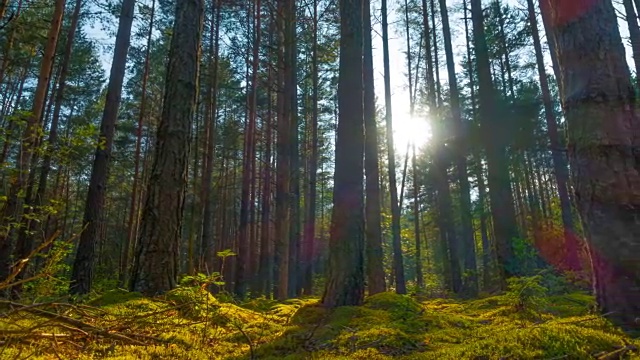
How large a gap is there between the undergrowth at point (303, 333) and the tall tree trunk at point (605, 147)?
0.36 m

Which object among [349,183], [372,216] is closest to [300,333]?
[349,183]

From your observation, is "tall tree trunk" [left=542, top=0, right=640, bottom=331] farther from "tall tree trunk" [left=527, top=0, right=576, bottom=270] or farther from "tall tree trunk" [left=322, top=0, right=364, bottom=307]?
"tall tree trunk" [left=527, top=0, right=576, bottom=270]

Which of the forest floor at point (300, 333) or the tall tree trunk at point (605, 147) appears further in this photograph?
the tall tree trunk at point (605, 147)

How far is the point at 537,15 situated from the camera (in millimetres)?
16156

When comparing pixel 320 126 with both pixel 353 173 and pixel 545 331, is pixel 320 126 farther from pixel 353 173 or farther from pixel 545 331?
pixel 545 331

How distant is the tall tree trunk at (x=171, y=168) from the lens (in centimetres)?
529

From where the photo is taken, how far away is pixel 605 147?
10.4ft

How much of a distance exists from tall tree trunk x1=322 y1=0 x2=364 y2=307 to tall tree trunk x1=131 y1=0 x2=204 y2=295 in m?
2.27

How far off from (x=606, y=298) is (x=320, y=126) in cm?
2364

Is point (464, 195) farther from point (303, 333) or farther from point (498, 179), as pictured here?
point (303, 333)

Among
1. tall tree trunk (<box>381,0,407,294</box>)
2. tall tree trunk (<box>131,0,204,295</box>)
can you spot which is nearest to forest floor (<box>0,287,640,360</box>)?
tall tree trunk (<box>131,0,204,295</box>)

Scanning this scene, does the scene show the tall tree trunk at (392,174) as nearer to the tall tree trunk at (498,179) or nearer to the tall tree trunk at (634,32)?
the tall tree trunk at (498,179)

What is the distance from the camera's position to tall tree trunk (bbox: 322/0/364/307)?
17.2 ft

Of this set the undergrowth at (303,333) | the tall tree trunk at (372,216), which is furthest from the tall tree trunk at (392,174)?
the undergrowth at (303,333)
